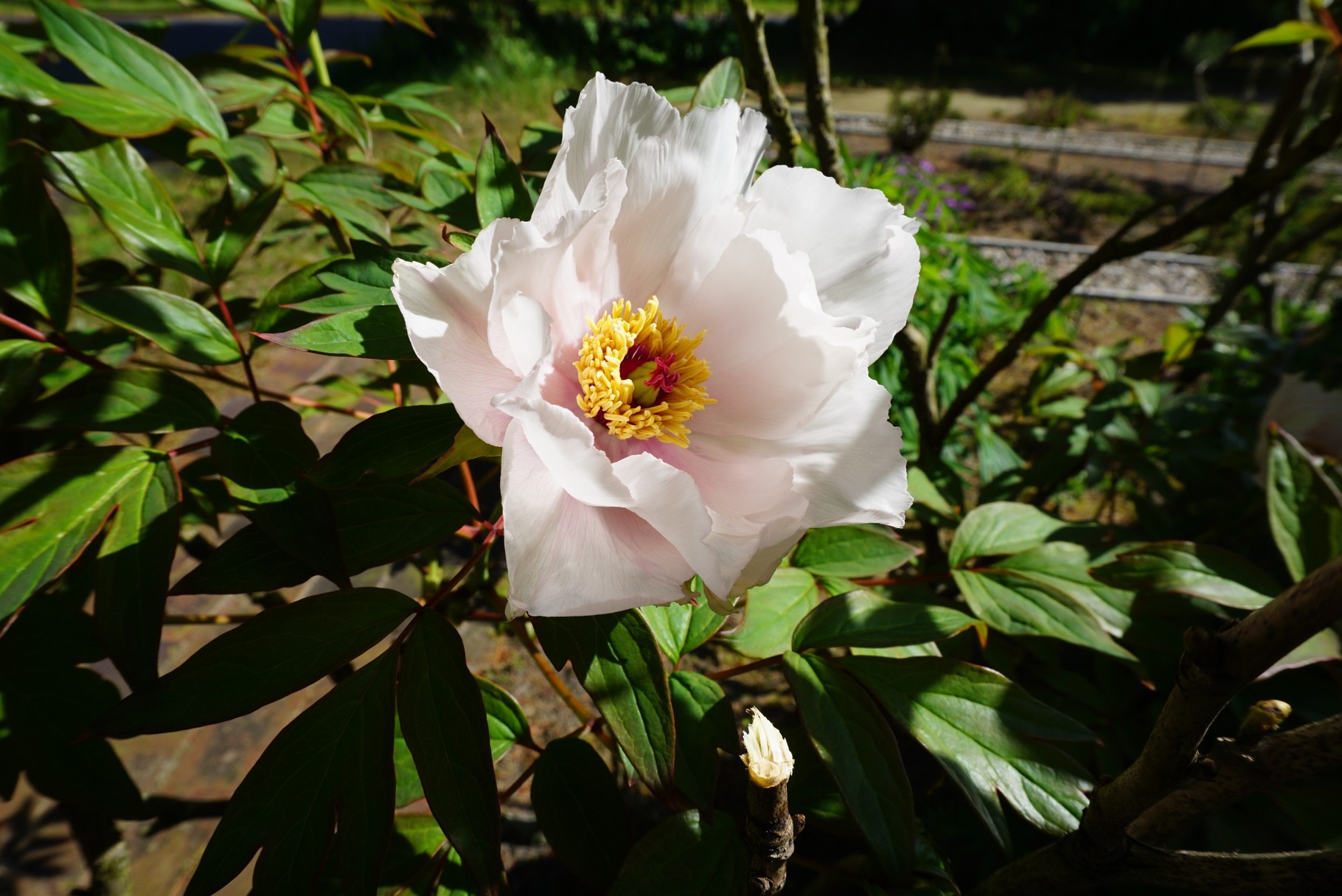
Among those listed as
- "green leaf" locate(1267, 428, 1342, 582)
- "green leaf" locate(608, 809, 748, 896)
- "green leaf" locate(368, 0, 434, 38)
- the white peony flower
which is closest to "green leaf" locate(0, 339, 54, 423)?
the white peony flower

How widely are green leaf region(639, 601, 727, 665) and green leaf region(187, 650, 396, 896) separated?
0.25 meters

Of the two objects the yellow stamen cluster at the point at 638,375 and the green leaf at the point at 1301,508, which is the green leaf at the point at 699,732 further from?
the green leaf at the point at 1301,508

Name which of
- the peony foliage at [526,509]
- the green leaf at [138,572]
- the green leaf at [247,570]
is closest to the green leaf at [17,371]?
the peony foliage at [526,509]

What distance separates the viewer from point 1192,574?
79 centimetres

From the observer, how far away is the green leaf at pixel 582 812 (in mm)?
679

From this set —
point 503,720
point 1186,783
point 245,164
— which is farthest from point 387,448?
point 1186,783

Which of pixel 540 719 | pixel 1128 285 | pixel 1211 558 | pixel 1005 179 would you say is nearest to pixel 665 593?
pixel 1211 558

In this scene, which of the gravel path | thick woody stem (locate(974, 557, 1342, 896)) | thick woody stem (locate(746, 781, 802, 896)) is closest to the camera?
thick woody stem (locate(974, 557, 1342, 896))

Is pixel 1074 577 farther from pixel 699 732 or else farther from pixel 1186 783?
pixel 699 732

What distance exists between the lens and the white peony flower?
1.57 ft

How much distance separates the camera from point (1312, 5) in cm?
90

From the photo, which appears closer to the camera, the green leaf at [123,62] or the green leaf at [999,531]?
the green leaf at [123,62]

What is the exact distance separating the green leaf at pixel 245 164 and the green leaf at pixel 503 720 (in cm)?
59

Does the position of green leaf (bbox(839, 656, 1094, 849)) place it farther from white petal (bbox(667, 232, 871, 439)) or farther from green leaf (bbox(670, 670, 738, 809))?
white petal (bbox(667, 232, 871, 439))
